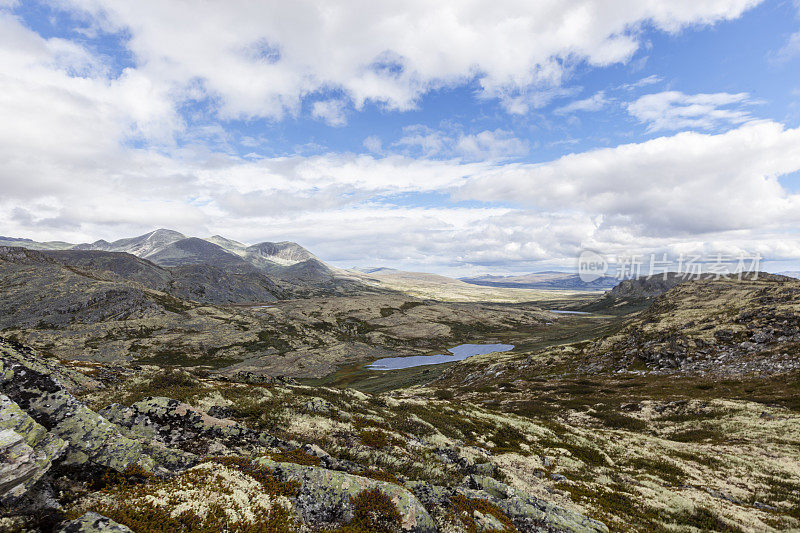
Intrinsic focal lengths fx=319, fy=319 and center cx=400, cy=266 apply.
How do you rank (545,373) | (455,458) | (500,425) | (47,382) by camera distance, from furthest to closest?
(545,373) < (500,425) < (455,458) < (47,382)

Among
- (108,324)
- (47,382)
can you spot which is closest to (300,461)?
(47,382)

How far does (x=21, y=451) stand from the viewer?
877 centimetres

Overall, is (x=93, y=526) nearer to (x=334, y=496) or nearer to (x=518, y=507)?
(x=334, y=496)

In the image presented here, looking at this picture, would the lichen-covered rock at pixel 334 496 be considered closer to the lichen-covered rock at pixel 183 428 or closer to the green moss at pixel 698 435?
the lichen-covered rock at pixel 183 428

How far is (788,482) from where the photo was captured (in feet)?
80.7

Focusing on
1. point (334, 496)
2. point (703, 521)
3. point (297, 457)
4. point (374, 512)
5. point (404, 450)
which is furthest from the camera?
point (404, 450)

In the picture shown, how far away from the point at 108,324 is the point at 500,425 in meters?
179

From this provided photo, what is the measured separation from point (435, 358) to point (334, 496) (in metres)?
155

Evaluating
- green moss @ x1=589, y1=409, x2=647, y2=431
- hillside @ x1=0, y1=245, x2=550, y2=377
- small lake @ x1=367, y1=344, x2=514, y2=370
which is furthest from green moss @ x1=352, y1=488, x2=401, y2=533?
small lake @ x1=367, y1=344, x2=514, y2=370

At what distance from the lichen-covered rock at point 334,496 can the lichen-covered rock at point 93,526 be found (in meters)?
5.04

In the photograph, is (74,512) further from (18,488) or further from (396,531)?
(396,531)

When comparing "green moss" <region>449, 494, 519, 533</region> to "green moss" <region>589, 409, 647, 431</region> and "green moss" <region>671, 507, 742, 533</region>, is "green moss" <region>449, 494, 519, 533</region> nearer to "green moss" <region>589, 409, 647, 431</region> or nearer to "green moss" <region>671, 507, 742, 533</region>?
"green moss" <region>671, 507, 742, 533</region>

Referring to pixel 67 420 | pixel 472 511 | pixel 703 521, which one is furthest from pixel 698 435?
pixel 67 420

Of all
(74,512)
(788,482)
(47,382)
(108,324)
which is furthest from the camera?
(108,324)
